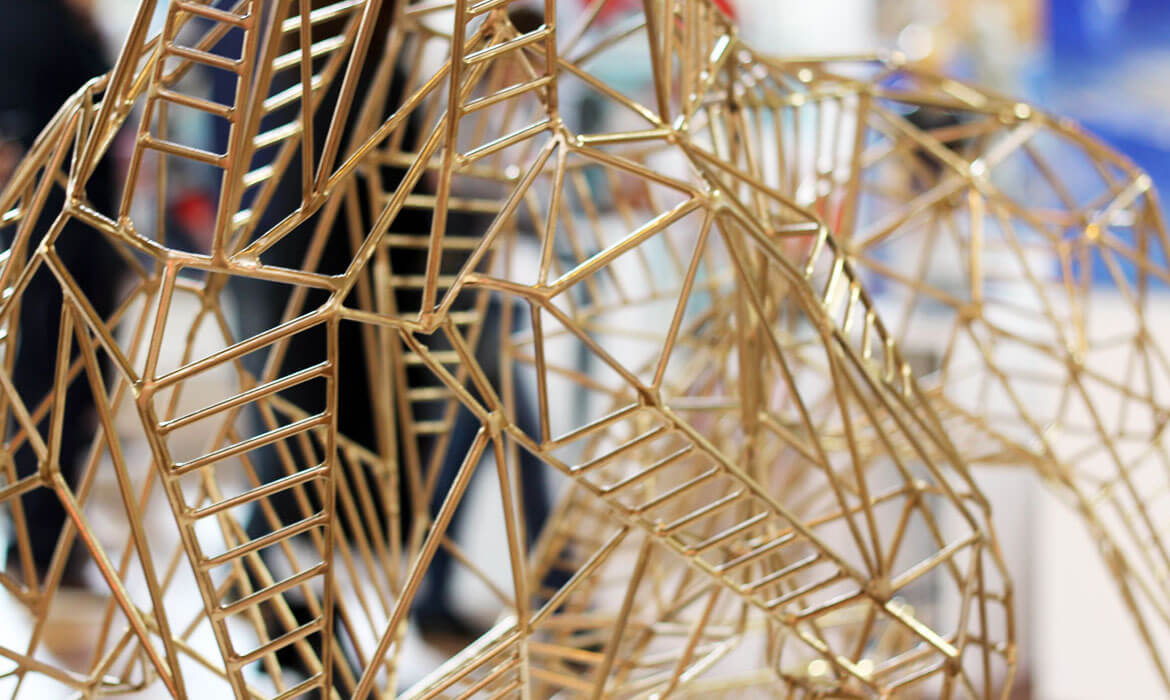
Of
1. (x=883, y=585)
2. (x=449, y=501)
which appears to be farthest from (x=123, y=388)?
(x=883, y=585)

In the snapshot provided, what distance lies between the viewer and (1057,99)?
1639 millimetres

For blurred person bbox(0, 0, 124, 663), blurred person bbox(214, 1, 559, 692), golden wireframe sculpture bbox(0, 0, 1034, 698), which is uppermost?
blurred person bbox(0, 0, 124, 663)

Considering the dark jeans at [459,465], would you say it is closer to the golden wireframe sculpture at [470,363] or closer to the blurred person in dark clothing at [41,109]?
the blurred person in dark clothing at [41,109]

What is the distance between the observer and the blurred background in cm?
124

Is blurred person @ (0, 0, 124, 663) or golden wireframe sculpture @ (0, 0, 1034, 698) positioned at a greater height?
blurred person @ (0, 0, 124, 663)

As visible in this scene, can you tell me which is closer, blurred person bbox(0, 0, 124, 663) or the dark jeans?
blurred person bbox(0, 0, 124, 663)

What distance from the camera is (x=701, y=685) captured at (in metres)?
0.65

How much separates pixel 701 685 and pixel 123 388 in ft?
1.28

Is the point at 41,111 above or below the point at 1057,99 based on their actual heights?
above

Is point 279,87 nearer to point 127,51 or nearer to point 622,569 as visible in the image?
point 127,51

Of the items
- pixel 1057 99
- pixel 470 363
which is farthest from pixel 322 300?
pixel 1057 99

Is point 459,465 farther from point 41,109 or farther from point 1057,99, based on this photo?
point 1057,99

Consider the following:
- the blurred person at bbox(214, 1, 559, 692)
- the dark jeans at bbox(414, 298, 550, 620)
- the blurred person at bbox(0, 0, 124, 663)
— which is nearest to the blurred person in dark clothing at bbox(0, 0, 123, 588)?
the blurred person at bbox(0, 0, 124, 663)

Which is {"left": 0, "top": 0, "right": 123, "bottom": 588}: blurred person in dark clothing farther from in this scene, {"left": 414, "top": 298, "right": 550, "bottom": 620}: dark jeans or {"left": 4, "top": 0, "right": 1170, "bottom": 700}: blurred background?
{"left": 414, "top": 298, "right": 550, "bottom": 620}: dark jeans
